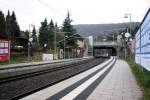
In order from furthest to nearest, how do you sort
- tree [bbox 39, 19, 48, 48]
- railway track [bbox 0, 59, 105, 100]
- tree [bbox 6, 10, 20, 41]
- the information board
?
tree [bbox 39, 19, 48, 48] → tree [bbox 6, 10, 20, 41] → the information board → railway track [bbox 0, 59, 105, 100]

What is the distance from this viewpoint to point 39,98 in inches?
352

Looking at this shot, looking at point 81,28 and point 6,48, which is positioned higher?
point 81,28

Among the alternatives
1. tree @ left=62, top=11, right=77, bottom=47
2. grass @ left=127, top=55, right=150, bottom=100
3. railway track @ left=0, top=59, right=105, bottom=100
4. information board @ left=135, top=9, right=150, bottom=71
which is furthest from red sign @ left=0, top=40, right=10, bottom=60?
tree @ left=62, top=11, right=77, bottom=47

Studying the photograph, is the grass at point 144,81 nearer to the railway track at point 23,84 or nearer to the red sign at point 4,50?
the railway track at point 23,84

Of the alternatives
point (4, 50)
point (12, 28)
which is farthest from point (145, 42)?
point (12, 28)

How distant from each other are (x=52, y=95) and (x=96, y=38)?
107947 millimetres

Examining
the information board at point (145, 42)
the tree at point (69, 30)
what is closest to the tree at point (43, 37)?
the tree at point (69, 30)

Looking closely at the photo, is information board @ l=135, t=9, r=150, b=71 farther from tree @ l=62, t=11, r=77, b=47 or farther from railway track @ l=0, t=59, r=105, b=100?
tree @ l=62, t=11, r=77, b=47

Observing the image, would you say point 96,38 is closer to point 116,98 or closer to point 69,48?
point 69,48

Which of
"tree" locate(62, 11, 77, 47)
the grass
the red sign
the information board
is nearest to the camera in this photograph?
the grass

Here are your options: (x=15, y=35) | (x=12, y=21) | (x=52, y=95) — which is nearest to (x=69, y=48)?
(x=15, y=35)

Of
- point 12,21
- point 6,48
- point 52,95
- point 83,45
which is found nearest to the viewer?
point 52,95

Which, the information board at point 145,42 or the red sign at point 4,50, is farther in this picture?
the red sign at point 4,50

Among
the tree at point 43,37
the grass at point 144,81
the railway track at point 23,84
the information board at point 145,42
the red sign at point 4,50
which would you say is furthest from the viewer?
the tree at point 43,37
